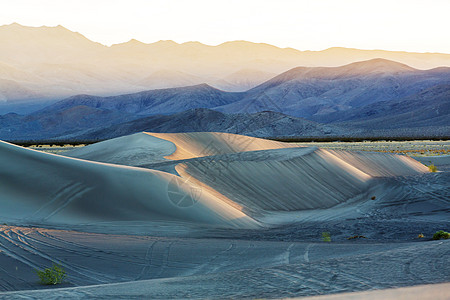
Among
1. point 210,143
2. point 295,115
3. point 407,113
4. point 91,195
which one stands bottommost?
point 91,195

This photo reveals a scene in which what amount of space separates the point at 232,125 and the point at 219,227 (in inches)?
4305

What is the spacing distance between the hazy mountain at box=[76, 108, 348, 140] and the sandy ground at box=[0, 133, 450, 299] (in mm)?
88641

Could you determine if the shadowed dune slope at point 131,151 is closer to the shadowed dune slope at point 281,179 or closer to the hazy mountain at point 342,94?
the shadowed dune slope at point 281,179

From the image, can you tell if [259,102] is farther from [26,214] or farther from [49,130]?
[26,214]

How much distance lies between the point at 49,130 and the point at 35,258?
159936mm

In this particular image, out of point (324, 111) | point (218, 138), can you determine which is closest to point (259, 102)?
point (324, 111)

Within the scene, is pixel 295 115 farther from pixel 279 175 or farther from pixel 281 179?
pixel 281 179

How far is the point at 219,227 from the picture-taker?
50.3ft

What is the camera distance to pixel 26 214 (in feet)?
47.0

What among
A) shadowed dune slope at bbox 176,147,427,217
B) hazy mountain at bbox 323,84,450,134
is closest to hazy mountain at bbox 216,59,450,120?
hazy mountain at bbox 323,84,450,134

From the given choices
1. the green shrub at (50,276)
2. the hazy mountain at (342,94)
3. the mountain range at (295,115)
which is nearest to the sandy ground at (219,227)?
the green shrub at (50,276)

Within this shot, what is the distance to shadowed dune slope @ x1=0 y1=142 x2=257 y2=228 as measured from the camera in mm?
14883

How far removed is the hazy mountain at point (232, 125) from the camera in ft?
389

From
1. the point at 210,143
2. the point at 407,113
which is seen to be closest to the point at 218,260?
the point at 210,143
